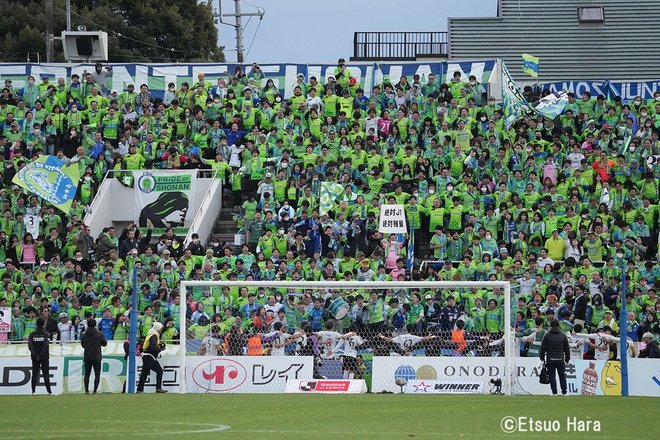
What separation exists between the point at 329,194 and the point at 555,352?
32.8 ft

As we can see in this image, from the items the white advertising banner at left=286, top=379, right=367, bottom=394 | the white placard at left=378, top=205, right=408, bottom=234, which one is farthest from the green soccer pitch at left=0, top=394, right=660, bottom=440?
the white placard at left=378, top=205, right=408, bottom=234

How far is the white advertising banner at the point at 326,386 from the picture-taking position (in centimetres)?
2395

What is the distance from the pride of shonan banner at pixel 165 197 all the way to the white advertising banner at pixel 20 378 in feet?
28.5

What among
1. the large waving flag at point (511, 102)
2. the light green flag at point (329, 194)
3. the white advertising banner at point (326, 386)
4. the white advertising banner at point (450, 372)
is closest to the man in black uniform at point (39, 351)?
the white advertising banner at point (326, 386)

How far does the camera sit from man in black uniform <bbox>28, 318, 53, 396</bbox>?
77.4ft

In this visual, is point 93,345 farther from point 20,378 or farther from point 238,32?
point 238,32

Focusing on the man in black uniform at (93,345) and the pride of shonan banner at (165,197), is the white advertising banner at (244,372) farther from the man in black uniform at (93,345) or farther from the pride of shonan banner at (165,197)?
the pride of shonan banner at (165,197)

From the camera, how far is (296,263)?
2958 centimetres

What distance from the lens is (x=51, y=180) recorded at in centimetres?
3197

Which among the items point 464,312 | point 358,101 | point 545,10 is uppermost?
point 545,10

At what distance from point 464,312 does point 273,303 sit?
12.6 feet

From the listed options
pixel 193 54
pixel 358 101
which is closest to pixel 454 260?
pixel 358 101

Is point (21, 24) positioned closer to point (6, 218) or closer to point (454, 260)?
point (6, 218)

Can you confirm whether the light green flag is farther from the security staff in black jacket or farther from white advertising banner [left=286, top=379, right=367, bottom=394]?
the security staff in black jacket
